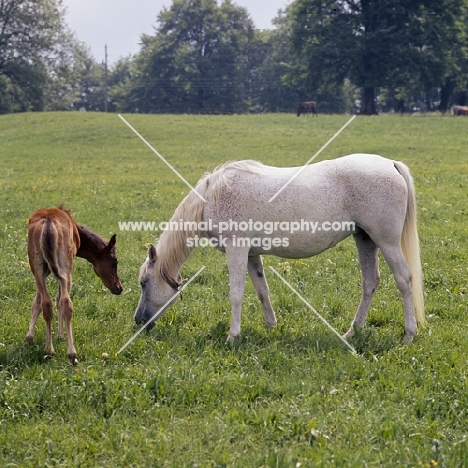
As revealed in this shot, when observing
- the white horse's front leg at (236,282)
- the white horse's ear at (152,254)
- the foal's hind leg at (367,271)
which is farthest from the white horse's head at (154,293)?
the foal's hind leg at (367,271)

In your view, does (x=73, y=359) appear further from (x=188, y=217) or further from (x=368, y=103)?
(x=368, y=103)

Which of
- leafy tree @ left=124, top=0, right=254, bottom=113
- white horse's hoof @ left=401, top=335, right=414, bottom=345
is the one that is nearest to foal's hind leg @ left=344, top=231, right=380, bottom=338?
white horse's hoof @ left=401, top=335, right=414, bottom=345

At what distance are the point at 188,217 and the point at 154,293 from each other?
93 cm

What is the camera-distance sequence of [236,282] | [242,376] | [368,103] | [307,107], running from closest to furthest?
[242,376] < [236,282] < [307,107] < [368,103]

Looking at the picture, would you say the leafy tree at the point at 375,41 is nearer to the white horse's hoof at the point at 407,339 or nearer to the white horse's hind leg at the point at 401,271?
the white horse's hind leg at the point at 401,271

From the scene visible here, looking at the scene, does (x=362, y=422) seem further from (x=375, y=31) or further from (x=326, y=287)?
(x=375, y=31)

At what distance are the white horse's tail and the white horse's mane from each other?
1.62 metres

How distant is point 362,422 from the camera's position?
4.47 meters

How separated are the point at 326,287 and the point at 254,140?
2239 centimetres

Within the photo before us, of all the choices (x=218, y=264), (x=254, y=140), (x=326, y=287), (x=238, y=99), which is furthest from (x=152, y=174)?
(x=238, y=99)

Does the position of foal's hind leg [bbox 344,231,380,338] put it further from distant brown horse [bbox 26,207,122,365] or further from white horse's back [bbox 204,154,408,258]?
distant brown horse [bbox 26,207,122,365]

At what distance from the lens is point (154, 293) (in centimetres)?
676

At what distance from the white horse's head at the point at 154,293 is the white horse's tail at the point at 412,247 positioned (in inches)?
101

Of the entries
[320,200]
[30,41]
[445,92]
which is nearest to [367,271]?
[320,200]
